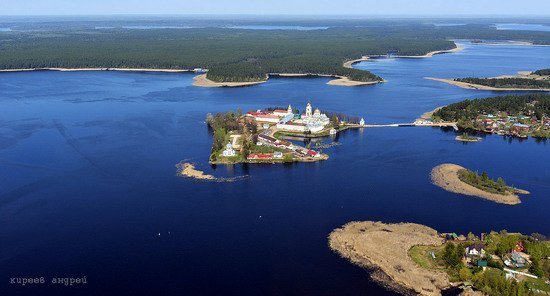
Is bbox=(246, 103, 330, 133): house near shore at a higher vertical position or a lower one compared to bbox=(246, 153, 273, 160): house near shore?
higher

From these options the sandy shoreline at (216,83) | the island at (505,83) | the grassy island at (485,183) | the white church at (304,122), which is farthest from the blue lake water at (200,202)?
the island at (505,83)

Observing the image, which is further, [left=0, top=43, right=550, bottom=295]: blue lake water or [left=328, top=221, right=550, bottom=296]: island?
[left=0, top=43, right=550, bottom=295]: blue lake water

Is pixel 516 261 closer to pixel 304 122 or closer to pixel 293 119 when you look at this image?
pixel 304 122

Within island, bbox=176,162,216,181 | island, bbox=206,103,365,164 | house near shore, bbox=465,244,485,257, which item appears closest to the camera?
house near shore, bbox=465,244,485,257

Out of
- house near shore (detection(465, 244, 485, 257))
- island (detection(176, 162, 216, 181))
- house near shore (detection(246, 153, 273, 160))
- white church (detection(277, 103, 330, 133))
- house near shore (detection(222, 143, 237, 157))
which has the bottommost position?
house near shore (detection(465, 244, 485, 257))

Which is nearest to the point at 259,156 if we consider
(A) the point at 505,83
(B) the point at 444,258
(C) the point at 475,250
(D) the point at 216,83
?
(B) the point at 444,258

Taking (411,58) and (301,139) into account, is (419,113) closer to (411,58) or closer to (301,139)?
(301,139)

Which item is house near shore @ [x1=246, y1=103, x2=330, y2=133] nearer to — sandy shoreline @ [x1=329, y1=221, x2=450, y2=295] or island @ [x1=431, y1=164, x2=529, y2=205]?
island @ [x1=431, y1=164, x2=529, y2=205]

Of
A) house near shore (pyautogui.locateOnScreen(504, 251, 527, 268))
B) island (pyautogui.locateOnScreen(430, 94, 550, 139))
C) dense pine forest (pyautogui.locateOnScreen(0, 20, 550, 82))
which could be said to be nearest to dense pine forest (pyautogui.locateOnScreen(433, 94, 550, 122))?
island (pyautogui.locateOnScreen(430, 94, 550, 139))
